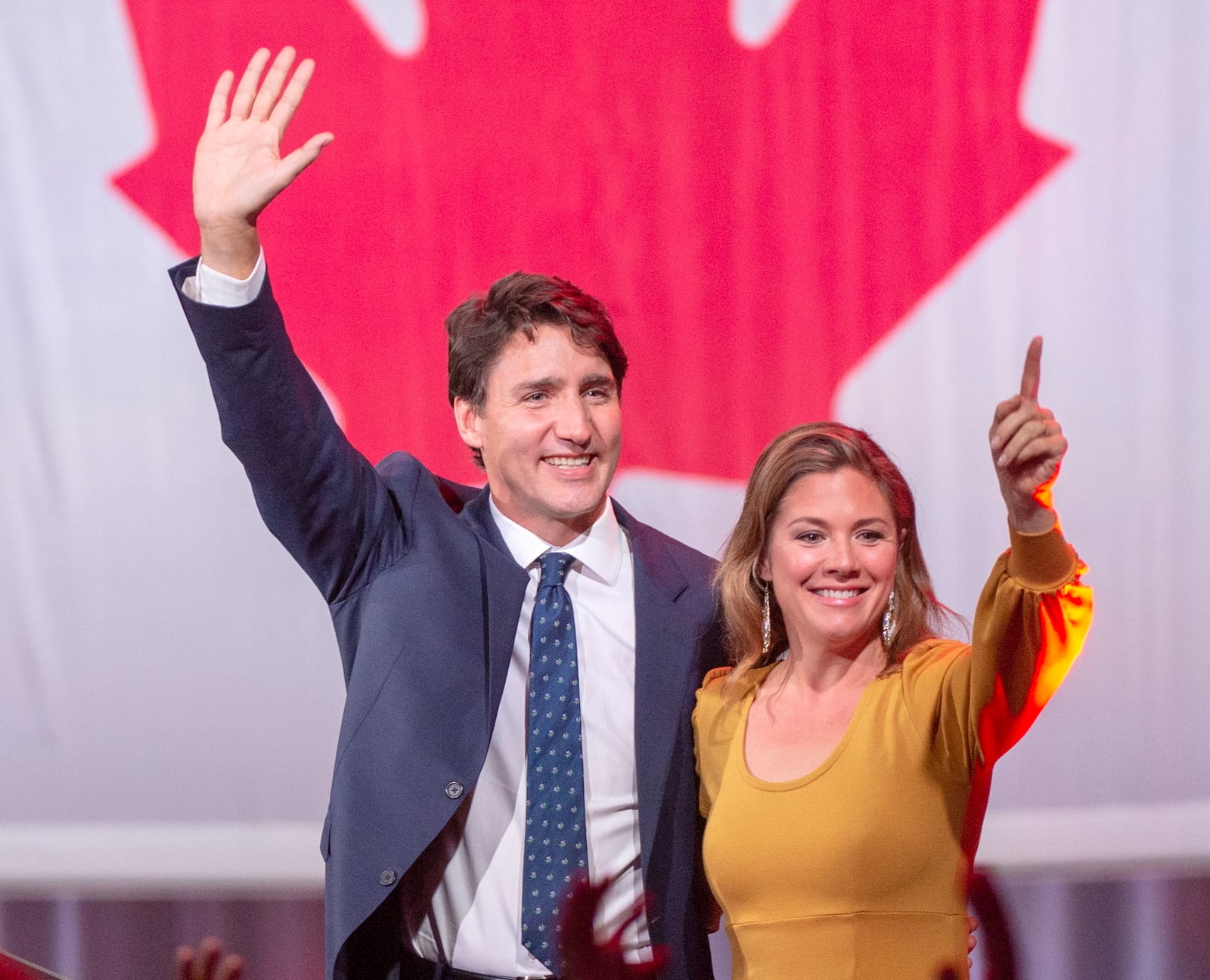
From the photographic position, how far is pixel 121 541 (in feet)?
8.67

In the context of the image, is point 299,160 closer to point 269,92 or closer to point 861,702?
point 269,92

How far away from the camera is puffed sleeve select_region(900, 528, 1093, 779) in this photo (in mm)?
1233

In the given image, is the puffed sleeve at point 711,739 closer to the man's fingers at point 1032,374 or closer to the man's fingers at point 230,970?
the man's fingers at point 1032,374

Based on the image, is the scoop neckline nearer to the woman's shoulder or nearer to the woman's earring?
the woman's shoulder

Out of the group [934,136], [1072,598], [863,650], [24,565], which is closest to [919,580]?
[863,650]

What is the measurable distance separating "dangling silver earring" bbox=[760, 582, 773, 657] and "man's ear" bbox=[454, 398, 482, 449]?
1.46 feet

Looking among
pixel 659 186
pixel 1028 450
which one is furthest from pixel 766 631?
pixel 659 186

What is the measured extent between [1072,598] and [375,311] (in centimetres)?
173

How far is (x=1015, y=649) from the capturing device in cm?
128

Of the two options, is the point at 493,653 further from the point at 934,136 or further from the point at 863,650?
the point at 934,136

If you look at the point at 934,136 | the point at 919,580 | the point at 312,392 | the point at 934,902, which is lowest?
the point at 934,902

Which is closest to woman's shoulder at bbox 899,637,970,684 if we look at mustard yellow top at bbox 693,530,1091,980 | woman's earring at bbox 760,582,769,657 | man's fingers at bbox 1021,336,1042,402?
mustard yellow top at bbox 693,530,1091,980

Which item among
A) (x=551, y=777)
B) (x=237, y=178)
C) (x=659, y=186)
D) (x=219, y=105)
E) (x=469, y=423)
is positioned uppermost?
(x=659, y=186)

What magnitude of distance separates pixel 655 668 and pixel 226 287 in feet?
2.32
